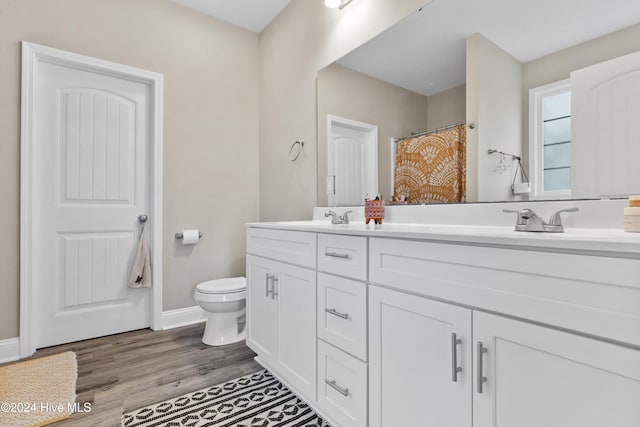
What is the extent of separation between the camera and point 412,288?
1012 millimetres

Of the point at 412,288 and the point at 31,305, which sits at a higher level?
the point at 412,288

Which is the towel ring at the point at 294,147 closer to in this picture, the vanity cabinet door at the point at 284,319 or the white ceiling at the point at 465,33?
the white ceiling at the point at 465,33

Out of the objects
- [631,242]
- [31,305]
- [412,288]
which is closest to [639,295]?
[631,242]

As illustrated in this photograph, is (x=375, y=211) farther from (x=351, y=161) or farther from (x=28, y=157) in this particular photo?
(x=28, y=157)

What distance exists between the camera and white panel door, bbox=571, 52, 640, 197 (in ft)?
3.15

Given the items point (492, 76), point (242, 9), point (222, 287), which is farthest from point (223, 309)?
point (242, 9)

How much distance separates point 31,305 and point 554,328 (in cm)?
276

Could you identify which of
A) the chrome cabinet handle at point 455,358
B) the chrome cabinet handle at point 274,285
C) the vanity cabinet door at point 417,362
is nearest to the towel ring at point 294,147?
the chrome cabinet handle at point 274,285

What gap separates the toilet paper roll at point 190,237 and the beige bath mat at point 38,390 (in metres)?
1.00

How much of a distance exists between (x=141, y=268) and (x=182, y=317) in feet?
1.73

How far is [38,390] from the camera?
64.8 inches

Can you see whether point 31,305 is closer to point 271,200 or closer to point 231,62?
point 271,200

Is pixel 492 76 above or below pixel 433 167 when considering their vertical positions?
above

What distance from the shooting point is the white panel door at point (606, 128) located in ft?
3.15
